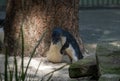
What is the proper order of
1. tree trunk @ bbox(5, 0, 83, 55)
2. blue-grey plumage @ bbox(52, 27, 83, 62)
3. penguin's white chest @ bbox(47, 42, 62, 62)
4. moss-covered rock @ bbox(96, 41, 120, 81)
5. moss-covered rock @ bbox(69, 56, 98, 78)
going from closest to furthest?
1. moss-covered rock @ bbox(96, 41, 120, 81)
2. moss-covered rock @ bbox(69, 56, 98, 78)
3. blue-grey plumage @ bbox(52, 27, 83, 62)
4. penguin's white chest @ bbox(47, 42, 62, 62)
5. tree trunk @ bbox(5, 0, 83, 55)

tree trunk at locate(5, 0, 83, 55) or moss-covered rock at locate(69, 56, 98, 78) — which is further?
tree trunk at locate(5, 0, 83, 55)

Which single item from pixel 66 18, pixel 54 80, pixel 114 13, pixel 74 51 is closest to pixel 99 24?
pixel 114 13

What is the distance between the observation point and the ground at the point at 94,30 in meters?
7.17

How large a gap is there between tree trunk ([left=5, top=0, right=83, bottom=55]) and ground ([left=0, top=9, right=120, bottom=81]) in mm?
359

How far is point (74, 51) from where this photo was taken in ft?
23.7

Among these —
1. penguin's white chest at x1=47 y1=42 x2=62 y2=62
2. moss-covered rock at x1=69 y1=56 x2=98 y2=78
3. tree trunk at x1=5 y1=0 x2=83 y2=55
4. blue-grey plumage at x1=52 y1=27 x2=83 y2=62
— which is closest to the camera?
moss-covered rock at x1=69 y1=56 x2=98 y2=78

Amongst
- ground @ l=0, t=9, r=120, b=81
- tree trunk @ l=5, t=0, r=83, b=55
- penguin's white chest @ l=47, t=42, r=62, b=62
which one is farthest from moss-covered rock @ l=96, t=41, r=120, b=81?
tree trunk @ l=5, t=0, r=83, b=55

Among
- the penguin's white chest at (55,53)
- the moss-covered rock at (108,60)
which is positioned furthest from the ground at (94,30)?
the moss-covered rock at (108,60)

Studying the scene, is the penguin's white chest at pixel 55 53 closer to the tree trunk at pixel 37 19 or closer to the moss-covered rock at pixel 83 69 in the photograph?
the tree trunk at pixel 37 19

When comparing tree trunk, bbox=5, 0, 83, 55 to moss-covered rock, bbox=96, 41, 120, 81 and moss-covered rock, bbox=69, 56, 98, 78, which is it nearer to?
moss-covered rock, bbox=96, 41, 120, 81

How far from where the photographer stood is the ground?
Answer: 7174 mm

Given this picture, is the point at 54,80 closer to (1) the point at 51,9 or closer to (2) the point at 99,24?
(1) the point at 51,9

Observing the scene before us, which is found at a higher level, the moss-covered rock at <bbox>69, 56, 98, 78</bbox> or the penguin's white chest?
the moss-covered rock at <bbox>69, 56, 98, 78</bbox>

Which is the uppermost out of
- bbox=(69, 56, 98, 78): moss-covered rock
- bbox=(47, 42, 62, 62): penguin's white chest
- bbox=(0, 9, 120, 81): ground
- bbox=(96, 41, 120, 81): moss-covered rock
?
bbox=(96, 41, 120, 81): moss-covered rock
